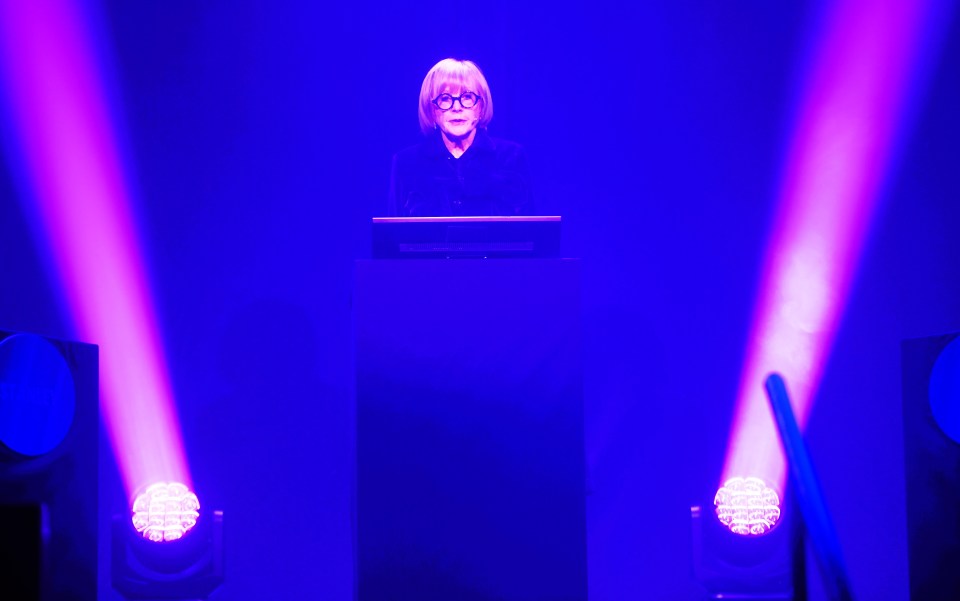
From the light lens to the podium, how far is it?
1459 millimetres

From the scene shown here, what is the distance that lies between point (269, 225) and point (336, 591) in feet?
5.73

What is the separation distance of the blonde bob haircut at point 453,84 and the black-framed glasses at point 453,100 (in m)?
0.02

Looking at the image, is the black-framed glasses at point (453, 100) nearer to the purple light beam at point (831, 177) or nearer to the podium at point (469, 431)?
the podium at point (469, 431)

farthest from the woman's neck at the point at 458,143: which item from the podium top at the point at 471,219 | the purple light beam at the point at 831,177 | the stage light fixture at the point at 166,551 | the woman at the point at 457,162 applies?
the purple light beam at the point at 831,177

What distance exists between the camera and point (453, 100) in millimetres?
3041

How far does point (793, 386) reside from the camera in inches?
163

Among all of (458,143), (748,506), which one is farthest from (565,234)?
(748,506)

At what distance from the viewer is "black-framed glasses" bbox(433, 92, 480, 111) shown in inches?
119

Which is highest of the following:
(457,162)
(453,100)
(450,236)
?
(453,100)

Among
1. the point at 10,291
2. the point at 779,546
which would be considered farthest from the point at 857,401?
the point at 10,291

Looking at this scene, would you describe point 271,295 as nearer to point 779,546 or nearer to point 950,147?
point 779,546

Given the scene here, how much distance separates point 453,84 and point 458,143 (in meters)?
0.21

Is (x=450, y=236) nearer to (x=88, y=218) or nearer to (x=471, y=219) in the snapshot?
(x=471, y=219)

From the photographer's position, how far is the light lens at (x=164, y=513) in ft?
10.4
